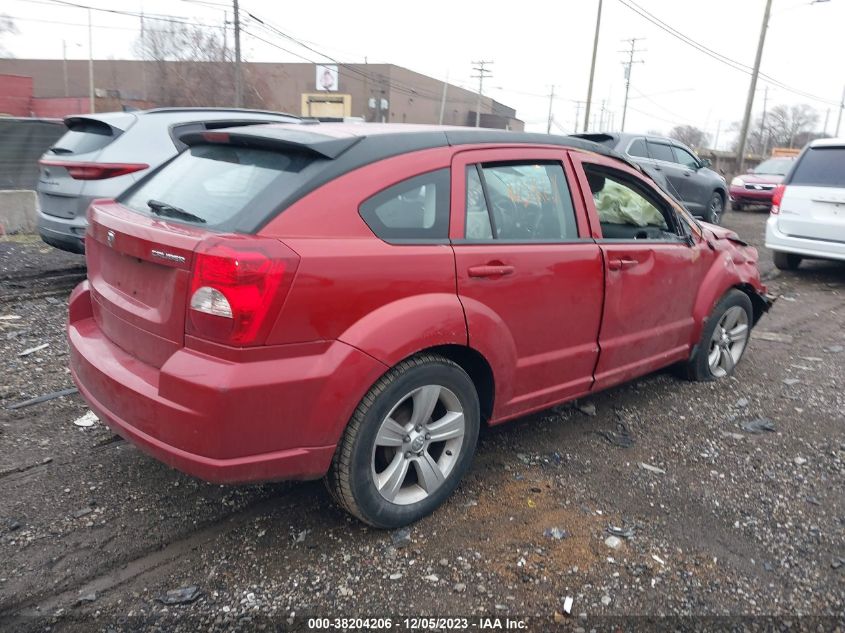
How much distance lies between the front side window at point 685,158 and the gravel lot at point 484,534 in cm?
1011

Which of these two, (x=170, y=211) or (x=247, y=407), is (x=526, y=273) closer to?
(x=247, y=407)

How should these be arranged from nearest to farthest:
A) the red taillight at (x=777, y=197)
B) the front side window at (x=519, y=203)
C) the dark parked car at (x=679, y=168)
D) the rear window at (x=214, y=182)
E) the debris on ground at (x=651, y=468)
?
the rear window at (x=214, y=182), the front side window at (x=519, y=203), the debris on ground at (x=651, y=468), the red taillight at (x=777, y=197), the dark parked car at (x=679, y=168)

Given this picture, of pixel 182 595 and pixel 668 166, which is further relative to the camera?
pixel 668 166

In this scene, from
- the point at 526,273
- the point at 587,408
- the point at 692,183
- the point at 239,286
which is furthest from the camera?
the point at 692,183

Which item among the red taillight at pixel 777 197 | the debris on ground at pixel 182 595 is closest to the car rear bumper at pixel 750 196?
the red taillight at pixel 777 197

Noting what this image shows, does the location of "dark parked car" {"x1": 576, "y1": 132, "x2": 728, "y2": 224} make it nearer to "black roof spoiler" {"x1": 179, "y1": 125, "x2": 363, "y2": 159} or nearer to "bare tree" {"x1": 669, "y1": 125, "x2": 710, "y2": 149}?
"black roof spoiler" {"x1": 179, "y1": 125, "x2": 363, "y2": 159}

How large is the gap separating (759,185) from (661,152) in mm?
6620

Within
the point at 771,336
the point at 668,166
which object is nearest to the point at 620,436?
the point at 771,336

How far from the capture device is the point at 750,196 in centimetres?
1822

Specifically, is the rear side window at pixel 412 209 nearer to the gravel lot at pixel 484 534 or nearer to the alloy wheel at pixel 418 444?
the alloy wheel at pixel 418 444

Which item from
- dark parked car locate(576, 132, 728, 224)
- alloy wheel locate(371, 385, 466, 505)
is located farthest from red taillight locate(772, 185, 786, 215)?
alloy wheel locate(371, 385, 466, 505)

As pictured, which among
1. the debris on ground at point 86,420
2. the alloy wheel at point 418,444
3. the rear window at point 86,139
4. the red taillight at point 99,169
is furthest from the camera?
the rear window at point 86,139

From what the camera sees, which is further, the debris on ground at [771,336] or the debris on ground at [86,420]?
the debris on ground at [771,336]

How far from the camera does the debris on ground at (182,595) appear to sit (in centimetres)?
255
